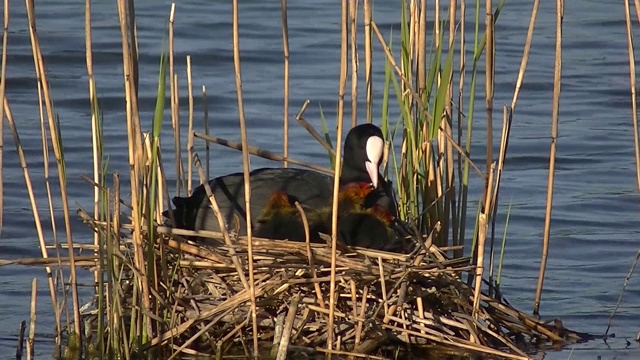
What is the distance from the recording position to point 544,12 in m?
13.5

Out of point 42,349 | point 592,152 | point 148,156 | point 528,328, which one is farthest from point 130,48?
point 592,152

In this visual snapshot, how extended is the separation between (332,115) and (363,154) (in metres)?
4.29

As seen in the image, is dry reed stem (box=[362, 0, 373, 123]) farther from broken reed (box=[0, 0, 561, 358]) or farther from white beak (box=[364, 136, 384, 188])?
white beak (box=[364, 136, 384, 188])

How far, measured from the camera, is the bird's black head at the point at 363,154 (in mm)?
5773

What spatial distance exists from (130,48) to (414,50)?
138 centimetres

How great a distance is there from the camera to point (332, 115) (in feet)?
33.4

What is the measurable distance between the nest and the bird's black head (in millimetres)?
659

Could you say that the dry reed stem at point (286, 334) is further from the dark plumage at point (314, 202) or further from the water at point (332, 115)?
the water at point (332, 115)

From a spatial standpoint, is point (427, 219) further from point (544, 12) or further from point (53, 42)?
point (544, 12)

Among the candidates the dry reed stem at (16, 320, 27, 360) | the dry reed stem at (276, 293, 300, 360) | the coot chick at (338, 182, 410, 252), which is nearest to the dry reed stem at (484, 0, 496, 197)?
the coot chick at (338, 182, 410, 252)

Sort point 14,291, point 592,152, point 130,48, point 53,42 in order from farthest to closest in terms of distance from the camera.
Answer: point 53,42 < point 592,152 < point 14,291 < point 130,48

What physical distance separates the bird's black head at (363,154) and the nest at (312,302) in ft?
2.16

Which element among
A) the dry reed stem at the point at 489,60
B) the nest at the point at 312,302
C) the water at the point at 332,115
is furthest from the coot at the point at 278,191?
the water at the point at 332,115

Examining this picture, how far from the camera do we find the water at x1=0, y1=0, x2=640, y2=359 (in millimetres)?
6766
